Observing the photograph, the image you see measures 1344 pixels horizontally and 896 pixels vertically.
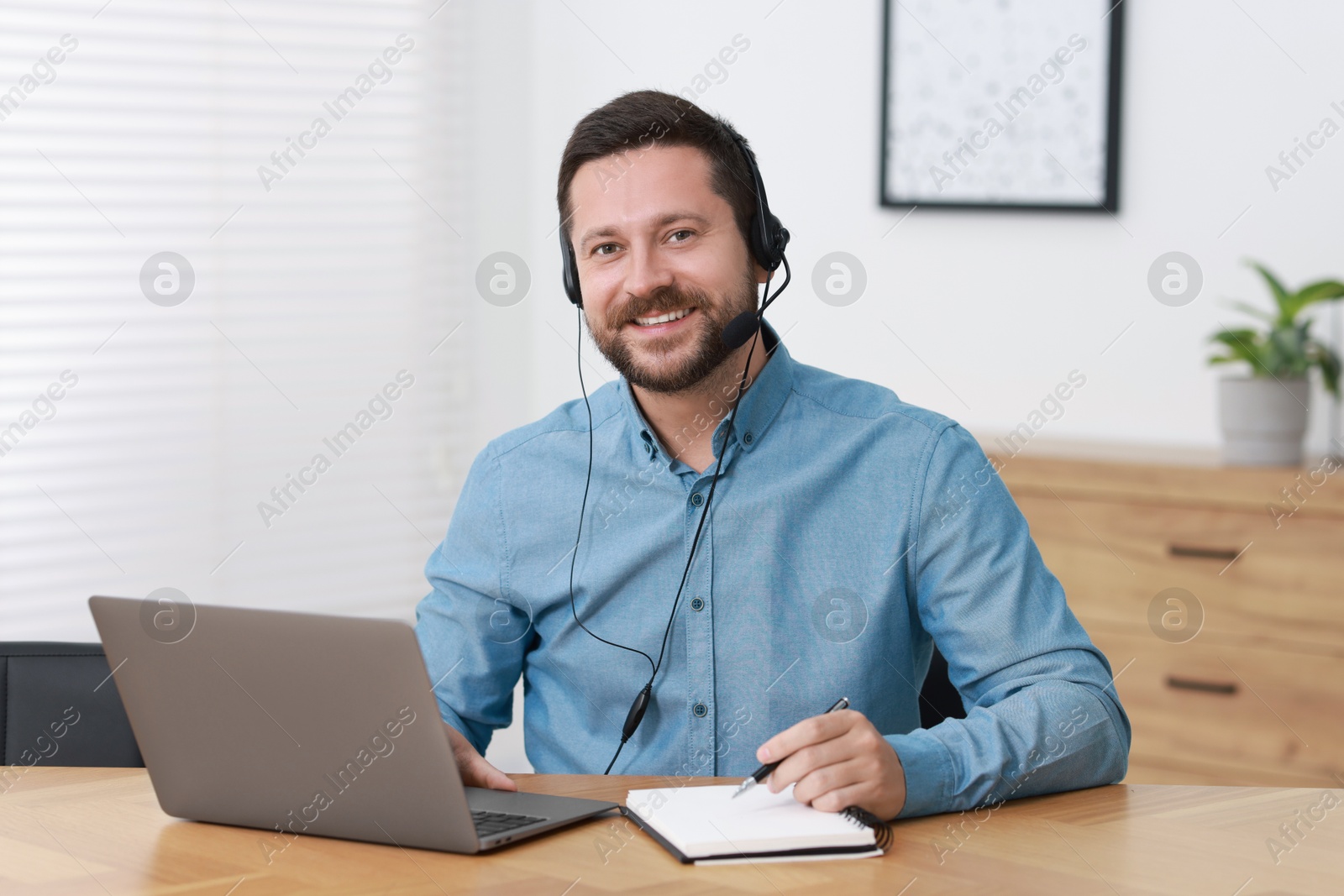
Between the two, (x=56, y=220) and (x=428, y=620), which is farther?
(x=56, y=220)

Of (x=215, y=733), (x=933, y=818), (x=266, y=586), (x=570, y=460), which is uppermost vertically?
(x=570, y=460)

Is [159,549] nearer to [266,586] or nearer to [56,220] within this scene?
[266,586]

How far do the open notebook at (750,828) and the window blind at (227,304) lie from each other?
2102mm

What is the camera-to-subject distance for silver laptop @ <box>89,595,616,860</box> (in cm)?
103

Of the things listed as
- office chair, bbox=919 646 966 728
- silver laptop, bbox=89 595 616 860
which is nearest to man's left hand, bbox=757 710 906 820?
silver laptop, bbox=89 595 616 860

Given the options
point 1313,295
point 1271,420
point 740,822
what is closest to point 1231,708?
point 1271,420

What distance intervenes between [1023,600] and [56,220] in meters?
2.27

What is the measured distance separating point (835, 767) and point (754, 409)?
1.89 ft

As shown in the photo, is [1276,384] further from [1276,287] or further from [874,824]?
[874,824]

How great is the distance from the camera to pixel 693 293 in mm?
1644

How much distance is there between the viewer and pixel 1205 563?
8.70 feet

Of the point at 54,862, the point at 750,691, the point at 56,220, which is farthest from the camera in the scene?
the point at 56,220

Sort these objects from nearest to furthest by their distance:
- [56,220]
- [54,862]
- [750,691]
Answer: [54,862] < [750,691] < [56,220]

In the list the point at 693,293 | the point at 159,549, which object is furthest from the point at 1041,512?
the point at 159,549
